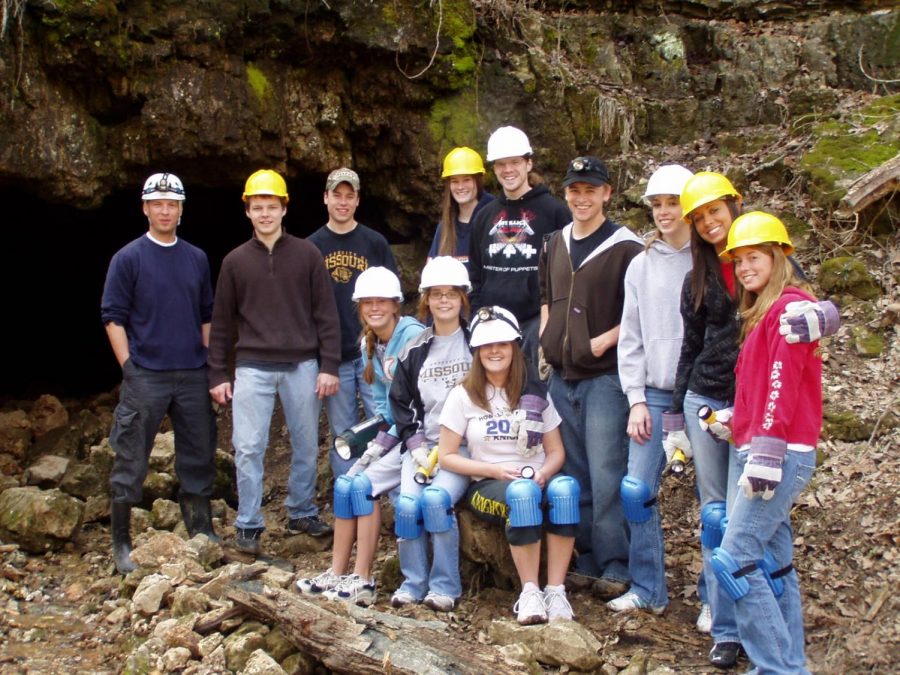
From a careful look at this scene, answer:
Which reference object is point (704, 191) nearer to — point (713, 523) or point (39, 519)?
point (713, 523)

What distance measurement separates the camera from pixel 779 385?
12.0ft

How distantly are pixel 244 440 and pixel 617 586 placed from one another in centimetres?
239

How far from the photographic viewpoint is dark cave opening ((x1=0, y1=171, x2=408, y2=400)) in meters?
9.36

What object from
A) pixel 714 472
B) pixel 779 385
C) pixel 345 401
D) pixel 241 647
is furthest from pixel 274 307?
pixel 779 385

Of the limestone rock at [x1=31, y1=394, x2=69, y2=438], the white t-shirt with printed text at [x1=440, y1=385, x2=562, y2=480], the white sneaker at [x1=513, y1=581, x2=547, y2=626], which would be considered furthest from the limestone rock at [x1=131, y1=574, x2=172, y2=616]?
the limestone rock at [x1=31, y1=394, x2=69, y2=438]

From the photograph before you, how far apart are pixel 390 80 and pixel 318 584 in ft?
15.2

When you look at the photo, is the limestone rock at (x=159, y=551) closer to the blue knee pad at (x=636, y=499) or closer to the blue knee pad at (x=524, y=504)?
the blue knee pad at (x=524, y=504)

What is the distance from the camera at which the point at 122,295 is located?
18.4ft

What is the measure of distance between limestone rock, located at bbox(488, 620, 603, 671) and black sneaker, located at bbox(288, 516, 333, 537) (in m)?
2.03

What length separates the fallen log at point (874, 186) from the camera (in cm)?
652

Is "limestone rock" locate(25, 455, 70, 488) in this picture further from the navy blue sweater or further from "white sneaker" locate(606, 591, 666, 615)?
"white sneaker" locate(606, 591, 666, 615)

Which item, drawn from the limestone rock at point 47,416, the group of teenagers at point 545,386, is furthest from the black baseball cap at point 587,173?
the limestone rock at point 47,416

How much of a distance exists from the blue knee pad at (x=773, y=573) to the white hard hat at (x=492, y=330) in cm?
166

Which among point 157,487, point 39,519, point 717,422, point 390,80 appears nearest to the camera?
point 717,422
